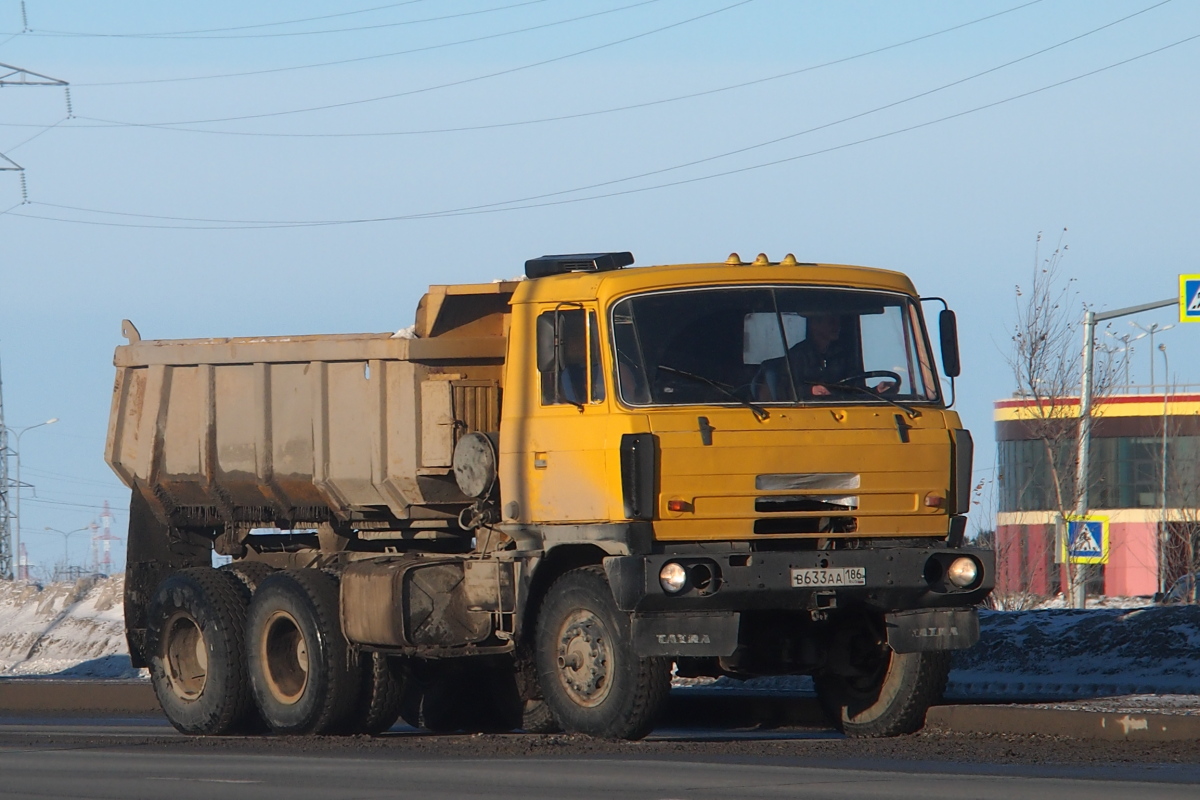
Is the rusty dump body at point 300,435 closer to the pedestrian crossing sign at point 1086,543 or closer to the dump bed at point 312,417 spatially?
the dump bed at point 312,417

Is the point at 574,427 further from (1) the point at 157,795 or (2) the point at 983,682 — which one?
(2) the point at 983,682

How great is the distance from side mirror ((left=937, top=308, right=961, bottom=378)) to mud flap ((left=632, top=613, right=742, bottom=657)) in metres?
2.23

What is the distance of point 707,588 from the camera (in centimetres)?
1170

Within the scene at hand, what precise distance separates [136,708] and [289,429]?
5.22m

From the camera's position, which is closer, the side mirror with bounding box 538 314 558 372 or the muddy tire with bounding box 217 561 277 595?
the side mirror with bounding box 538 314 558 372

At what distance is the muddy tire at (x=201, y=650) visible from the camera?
14.8m

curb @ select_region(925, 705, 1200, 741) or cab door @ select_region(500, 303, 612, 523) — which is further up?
cab door @ select_region(500, 303, 612, 523)

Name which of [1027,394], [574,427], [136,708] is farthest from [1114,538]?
[574,427]

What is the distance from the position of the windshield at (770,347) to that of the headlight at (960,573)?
42.2 inches

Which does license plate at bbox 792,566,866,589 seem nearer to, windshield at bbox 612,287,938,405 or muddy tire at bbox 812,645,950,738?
muddy tire at bbox 812,645,950,738

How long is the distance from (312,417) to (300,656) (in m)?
1.78

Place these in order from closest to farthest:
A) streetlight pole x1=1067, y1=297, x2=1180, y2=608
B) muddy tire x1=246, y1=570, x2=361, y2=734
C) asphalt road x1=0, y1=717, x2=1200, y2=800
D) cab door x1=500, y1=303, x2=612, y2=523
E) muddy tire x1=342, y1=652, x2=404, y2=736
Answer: asphalt road x1=0, y1=717, x2=1200, y2=800
cab door x1=500, y1=303, x2=612, y2=523
muddy tire x1=246, y1=570, x2=361, y2=734
muddy tire x1=342, y1=652, x2=404, y2=736
streetlight pole x1=1067, y1=297, x2=1180, y2=608

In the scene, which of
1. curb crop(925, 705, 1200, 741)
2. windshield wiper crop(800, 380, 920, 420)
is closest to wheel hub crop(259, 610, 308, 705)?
windshield wiper crop(800, 380, 920, 420)

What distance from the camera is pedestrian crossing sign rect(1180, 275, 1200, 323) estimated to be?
2489 centimetres
